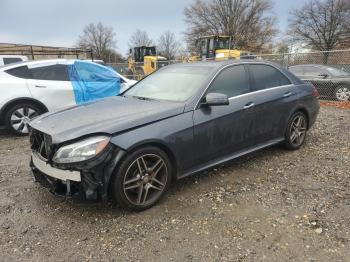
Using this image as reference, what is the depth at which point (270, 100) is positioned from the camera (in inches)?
200

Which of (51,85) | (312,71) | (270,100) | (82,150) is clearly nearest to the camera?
(82,150)

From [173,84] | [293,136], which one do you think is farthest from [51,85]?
[293,136]

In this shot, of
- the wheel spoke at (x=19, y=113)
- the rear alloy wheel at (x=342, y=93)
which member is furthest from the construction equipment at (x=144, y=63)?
the wheel spoke at (x=19, y=113)

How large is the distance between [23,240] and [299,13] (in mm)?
44438

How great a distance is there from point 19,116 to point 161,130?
4.68 metres

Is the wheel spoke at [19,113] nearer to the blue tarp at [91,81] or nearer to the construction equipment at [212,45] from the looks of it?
the blue tarp at [91,81]

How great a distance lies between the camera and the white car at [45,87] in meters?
7.21

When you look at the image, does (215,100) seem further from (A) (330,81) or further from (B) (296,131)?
(A) (330,81)

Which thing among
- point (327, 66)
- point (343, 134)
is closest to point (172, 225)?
point (343, 134)

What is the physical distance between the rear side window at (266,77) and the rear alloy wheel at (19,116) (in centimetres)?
474

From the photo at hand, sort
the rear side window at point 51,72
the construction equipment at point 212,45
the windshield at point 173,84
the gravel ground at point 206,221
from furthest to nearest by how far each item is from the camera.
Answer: the construction equipment at point 212,45, the rear side window at point 51,72, the windshield at point 173,84, the gravel ground at point 206,221

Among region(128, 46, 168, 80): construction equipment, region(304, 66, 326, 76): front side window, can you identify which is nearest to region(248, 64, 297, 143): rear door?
region(304, 66, 326, 76): front side window

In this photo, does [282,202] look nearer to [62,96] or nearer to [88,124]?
[88,124]

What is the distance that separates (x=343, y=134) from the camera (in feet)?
23.0
